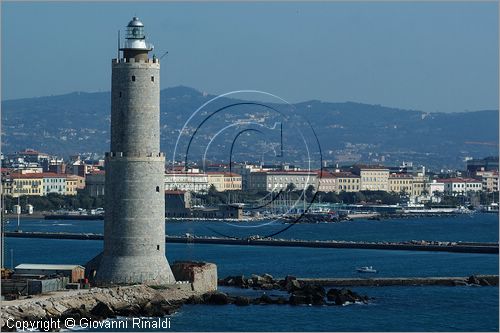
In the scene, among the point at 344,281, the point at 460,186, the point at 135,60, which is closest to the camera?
the point at 135,60

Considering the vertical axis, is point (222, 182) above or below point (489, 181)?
below

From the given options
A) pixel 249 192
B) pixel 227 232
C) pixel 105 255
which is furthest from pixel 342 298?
pixel 249 192

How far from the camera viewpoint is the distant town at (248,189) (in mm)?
102562

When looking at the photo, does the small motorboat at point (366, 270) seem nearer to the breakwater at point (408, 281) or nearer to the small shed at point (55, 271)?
the breakwater at point (408, 281)

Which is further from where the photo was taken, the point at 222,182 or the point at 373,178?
the point at 373,178

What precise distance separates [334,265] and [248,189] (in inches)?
2831

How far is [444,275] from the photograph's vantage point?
1816 inches

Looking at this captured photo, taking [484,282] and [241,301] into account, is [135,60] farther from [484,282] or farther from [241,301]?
[484,282]

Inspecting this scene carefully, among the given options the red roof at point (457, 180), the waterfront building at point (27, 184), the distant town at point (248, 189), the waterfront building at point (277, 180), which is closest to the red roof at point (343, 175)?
the distant town at point (248, 189)

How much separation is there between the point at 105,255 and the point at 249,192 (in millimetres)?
83302

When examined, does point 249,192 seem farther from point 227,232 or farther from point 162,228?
point 162,228

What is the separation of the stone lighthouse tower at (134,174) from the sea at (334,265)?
1574mm

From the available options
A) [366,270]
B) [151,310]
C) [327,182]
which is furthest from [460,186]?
[151,310]

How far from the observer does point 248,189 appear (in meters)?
122
